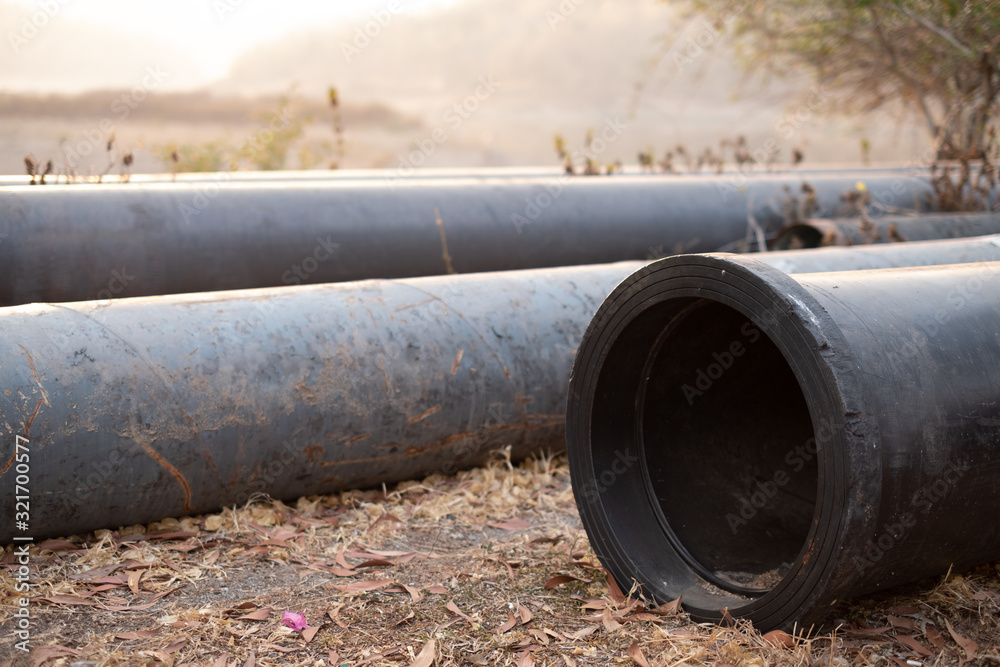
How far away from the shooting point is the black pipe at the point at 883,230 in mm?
5336

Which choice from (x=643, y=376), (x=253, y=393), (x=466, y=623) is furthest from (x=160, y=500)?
(x=643, y=376)

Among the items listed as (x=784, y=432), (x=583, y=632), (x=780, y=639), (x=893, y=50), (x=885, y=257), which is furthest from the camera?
(x=893, y=50)

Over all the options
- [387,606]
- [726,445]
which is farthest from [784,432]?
[387,606]

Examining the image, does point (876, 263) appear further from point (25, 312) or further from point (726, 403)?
point (25, 312)

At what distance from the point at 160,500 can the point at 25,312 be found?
0.82 m

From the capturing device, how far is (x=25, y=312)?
2.69m

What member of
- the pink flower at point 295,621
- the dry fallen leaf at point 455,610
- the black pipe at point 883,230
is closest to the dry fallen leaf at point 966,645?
the dry fallen leaf at point 455,610

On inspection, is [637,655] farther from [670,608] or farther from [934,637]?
[934,637]

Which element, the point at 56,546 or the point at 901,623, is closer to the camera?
the point at 901,623

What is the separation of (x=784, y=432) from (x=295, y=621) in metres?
1.91

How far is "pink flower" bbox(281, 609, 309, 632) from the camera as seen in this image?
2221mm

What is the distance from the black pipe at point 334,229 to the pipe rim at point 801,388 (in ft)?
8.20

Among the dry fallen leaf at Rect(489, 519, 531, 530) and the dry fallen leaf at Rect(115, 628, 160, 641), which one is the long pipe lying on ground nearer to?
the dry fallen leaf at Rect(489, 519, 531, 530)

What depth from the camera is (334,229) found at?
455 cm
